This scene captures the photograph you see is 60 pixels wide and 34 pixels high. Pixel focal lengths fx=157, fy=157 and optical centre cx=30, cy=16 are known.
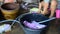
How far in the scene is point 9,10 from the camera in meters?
1.45

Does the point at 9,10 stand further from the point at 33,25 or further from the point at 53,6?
the point at 53,6

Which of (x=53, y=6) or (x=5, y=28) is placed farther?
(x=53, y=6)

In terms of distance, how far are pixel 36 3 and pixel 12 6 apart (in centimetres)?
29

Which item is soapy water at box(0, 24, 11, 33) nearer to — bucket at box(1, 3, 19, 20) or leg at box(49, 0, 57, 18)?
bucket at box(1, 3, 19, 20)

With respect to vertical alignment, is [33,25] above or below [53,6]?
below

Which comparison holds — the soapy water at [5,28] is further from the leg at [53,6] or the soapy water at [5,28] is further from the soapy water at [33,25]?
the leg at [53,6]

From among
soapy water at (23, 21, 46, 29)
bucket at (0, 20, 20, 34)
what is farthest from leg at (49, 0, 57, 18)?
bucket at (0, 20, 20, 34)

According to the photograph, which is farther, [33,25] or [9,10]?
[9,10]

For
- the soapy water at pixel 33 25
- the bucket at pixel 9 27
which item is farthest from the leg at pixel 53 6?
the bucket at pixel 9 27

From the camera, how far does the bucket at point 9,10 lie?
1450mm

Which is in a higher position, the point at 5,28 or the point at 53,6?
the point at 53,6

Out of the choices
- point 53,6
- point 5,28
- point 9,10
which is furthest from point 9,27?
point 53,6

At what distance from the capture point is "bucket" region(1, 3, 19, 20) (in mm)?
1450

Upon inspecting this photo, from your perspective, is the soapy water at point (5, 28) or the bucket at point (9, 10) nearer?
the soapy water at point (5, 28)
